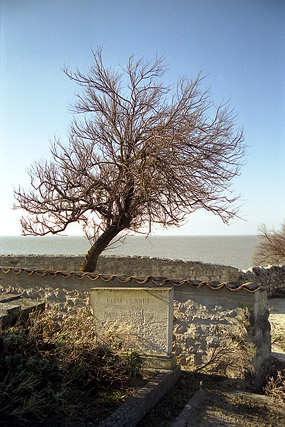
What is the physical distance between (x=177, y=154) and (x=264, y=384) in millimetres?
4982

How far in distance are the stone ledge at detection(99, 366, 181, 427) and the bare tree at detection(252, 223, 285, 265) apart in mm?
16337

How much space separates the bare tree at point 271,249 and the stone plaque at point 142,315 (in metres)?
16.0

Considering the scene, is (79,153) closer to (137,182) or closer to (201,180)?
(137,182)

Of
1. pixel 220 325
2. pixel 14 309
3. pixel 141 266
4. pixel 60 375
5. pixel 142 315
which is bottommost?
pixel 60 375

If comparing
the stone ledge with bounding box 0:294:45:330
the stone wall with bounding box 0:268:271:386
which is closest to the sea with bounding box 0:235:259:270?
the stone wall with bounding box 0:268:271:386

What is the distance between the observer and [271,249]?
20125 millimetres

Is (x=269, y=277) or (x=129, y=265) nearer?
(x=129, y=265)

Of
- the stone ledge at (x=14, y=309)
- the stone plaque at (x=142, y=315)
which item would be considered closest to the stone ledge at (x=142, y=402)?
the stone plaque at (x=142, y=315)

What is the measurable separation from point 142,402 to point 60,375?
0.94m

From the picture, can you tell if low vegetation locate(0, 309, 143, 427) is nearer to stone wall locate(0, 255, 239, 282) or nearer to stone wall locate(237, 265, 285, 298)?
stone wall locate(0, 255, 239, 282)

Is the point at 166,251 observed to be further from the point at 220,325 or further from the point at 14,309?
the point at 14,309

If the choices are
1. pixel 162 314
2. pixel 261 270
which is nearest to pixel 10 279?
pixel 162 314

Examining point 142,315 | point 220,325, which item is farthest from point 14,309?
point 220,325

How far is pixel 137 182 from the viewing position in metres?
8.62
